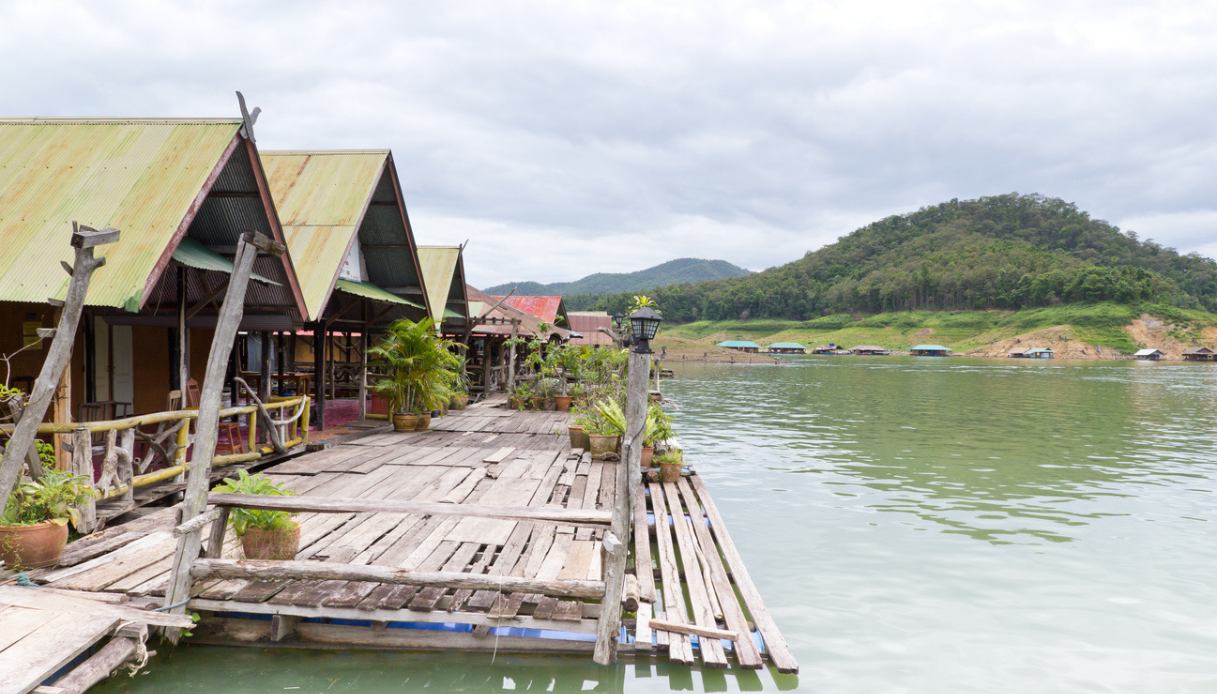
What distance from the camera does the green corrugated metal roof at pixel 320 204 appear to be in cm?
1180

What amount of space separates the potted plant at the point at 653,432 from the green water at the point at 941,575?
60.6 inches

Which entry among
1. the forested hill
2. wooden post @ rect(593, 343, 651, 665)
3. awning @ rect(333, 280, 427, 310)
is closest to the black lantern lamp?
wooden post @ rect(593, 343, 651, 665)

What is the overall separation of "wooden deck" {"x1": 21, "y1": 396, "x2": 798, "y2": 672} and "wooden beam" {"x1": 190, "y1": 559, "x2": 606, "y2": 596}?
0.06 feet

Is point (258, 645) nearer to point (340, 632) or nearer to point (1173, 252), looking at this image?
point (340, 632)

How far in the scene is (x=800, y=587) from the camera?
332 inches

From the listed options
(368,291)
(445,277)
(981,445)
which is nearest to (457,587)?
(368,291)

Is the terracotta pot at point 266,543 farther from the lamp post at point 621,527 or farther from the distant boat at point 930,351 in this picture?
the distant boat at point 930,351

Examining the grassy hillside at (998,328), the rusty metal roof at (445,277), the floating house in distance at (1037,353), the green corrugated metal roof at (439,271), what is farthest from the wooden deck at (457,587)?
the floating house in distance at (1037,353)

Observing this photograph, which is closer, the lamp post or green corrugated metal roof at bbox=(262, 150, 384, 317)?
the lamp post

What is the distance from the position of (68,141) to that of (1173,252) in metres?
196

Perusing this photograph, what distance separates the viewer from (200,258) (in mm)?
9195

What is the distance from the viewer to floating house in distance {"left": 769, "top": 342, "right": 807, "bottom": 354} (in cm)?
11712

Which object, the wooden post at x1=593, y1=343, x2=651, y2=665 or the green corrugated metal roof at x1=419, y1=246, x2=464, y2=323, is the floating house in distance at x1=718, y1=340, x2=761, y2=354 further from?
the wooden post at x1=593, y1=343, x2=651, y2=665

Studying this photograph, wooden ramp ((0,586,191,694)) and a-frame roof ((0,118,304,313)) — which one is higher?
a-frame roof ((0,118,304,313))
